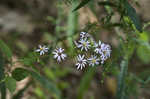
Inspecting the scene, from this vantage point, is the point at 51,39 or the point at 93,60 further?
the point at 51,39

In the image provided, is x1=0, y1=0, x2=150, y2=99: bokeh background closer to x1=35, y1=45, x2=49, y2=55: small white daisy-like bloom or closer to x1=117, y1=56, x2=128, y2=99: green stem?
x1=117, y1=56, x2=128, y2=99: green stem

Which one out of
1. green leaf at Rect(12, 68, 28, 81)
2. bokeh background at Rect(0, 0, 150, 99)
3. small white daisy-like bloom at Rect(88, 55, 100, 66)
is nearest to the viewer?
small white daisy-like bloom at Rect(88, 55, 100, 66)

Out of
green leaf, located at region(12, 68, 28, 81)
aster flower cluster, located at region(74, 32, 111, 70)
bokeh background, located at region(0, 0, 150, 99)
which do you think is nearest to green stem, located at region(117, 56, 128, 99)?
aster flower cluster, located at region(74, 32, 111, 70)

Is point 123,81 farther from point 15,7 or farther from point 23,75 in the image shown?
point 15,7

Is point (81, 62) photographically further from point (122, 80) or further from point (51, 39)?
point (51, 39)

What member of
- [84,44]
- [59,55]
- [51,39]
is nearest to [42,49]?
[59,55]

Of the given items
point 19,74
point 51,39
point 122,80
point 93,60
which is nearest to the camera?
point 93,60

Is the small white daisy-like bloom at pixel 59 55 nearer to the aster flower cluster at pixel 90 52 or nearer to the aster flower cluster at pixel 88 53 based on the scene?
the aster flower cluster at pixel 88 53

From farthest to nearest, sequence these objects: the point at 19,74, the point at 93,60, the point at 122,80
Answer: the point at 122,80 → the point at 19,74 → the point at 93,60
